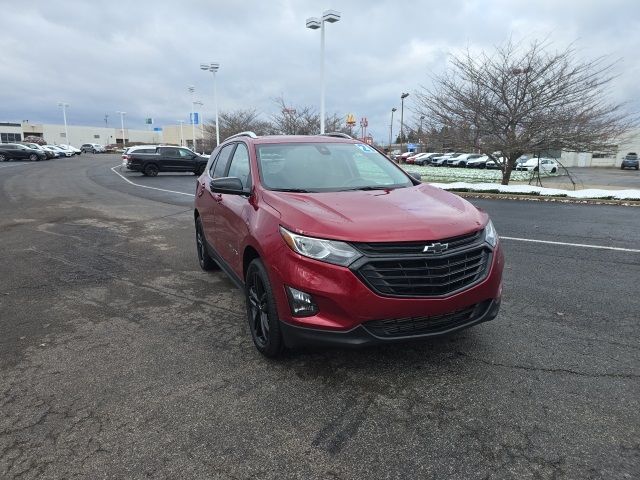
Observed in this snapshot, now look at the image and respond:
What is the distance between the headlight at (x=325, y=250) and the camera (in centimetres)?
298

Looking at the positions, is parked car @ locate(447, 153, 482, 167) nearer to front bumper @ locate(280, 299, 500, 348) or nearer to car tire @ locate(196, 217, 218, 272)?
car tire @ locate(196, 217, 218, 272)

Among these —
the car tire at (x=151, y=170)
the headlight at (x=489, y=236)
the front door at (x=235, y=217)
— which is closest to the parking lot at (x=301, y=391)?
the front door at (x=235, y=217)

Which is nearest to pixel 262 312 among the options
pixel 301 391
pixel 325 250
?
pixel 301 391

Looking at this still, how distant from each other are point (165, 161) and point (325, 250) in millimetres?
25747

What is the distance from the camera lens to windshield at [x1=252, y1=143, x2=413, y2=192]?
418cm

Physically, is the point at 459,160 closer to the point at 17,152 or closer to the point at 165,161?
the point at 165,161

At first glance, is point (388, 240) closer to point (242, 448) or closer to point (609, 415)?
point (242, 448)

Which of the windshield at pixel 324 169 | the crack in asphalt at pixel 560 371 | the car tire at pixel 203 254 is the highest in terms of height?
the windshield at pixel 324 169

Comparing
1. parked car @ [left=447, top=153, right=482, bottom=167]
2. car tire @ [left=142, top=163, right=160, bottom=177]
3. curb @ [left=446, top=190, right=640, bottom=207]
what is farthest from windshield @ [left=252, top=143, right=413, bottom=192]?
parked car @ [left=447, top=153, right=482, bottom=167]

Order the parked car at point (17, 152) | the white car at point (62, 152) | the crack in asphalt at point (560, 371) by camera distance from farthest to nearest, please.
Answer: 1. the white car at point (62, 152)
2. the parked car at point (17, 152)
3. the crack in asphalt at point (560, 371)

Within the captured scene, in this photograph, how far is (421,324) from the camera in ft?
10.3

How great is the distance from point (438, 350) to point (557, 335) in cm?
111

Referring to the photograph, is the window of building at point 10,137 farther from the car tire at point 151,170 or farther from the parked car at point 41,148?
the car tire at point 151,170

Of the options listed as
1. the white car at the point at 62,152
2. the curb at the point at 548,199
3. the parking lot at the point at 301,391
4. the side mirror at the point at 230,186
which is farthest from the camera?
the white car at the point at 62,152
